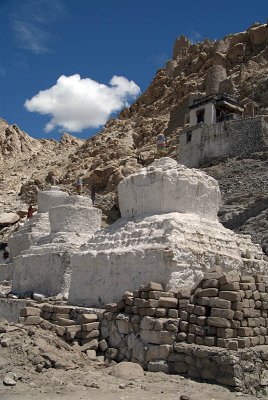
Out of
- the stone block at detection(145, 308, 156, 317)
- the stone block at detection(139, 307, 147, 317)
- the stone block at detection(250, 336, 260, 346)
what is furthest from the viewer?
the stone block at detection(139, 307, 147, 317)

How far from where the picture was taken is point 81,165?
163 ft

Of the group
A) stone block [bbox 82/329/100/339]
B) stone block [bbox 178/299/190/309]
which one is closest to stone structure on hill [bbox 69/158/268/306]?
stone block [bbox 178/299/190/309]

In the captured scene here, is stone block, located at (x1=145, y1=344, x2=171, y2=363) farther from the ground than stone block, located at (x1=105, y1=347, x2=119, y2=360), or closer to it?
farther from the ground

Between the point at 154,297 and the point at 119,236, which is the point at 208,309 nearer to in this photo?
the point at 154,297

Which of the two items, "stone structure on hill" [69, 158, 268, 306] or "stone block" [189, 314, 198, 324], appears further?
"stone structure on hill" [69, 158, 268, 306]

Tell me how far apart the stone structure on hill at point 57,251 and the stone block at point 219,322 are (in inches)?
242

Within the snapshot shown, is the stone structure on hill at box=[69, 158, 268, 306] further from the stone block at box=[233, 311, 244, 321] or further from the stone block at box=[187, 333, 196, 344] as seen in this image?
the stone block at box=[233, 311, 244, 321]

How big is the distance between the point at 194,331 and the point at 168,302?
613 millimetres

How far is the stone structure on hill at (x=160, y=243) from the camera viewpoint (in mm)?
8547

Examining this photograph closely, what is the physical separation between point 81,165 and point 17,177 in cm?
1129

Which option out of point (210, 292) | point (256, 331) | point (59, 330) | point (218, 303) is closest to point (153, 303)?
point (210, 292)

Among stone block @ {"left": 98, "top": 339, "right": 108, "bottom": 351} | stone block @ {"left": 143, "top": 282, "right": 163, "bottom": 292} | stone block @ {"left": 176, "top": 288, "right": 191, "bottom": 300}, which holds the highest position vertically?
stone block @ {"left": 143, "top": 282, "right": 163, "bottom": 292}

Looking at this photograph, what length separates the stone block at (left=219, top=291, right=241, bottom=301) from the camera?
7.22 meters

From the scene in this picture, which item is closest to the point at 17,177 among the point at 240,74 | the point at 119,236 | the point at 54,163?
the point at 54,163
